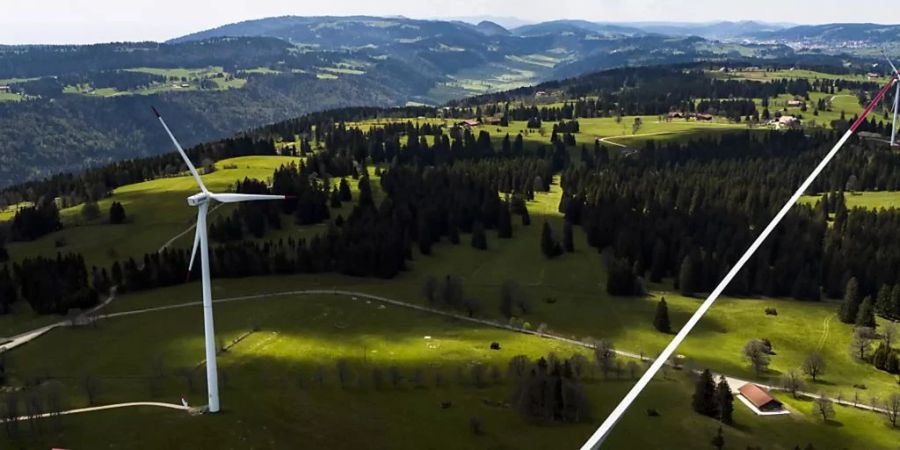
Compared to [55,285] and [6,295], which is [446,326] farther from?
[6,295]

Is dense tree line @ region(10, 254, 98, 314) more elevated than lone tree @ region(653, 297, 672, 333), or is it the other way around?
dense tree line @ region(10, 254, 98, 314)

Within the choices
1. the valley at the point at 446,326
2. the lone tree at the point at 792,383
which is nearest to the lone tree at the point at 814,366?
the valley at the point at 446,326

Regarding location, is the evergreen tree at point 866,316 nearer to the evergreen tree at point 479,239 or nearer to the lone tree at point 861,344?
the lone tree at point 861,344

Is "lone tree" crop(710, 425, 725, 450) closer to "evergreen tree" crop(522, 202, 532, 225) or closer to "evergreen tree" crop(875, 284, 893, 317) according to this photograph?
"evergreen tree" crop(875, 284, 893, 317)

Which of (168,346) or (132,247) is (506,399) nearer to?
(168,346)

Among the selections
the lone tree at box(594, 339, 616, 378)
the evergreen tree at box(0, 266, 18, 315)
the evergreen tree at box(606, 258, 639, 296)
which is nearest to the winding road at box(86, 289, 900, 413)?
the lone tree at box(594, 339, 616, 378)

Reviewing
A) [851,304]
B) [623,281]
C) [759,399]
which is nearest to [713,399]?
[759,399]
